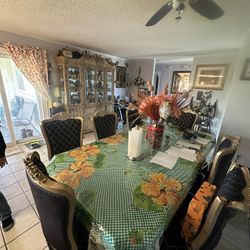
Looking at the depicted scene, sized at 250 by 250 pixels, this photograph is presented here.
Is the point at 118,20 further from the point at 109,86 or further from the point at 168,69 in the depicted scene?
the point at 168,69

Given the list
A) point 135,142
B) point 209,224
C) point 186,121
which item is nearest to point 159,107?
point 135,142

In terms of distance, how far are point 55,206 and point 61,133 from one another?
1.19 m

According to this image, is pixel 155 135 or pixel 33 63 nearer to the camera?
pixel 155 135

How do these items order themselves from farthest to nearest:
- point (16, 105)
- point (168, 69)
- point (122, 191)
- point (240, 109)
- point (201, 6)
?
point (168, 69)
point (16, 105)
point (240, 109)
point (201, 6)
point (122, 191)

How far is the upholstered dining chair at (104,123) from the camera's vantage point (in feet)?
6.73

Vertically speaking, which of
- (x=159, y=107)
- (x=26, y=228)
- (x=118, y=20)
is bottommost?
(x=26, y=228)

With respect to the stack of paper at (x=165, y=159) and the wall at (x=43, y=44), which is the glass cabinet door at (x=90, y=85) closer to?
Result: the wall at (x=43, y=44)

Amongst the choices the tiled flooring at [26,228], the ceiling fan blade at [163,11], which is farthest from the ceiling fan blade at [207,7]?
the tiled flooring at [26,228]

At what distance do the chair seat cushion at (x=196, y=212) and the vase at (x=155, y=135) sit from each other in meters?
0.73

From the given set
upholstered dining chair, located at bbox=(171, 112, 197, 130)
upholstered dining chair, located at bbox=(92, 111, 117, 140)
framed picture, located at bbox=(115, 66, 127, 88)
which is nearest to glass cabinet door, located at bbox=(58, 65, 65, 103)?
upholstered dining chair, located at bbox=(92, 111, 117, 140)

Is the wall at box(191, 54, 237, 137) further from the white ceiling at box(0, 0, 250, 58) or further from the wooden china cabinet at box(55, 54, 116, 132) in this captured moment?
the wooden china cabinet at box(55, 54, 116, 132)

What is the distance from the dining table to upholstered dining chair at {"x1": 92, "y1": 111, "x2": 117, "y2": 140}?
57 centimetres

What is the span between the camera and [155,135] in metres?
1.56

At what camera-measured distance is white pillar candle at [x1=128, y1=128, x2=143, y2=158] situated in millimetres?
1255
